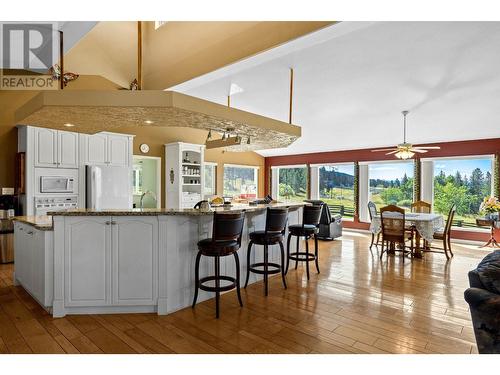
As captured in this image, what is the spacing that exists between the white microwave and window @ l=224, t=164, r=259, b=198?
14.8 feet

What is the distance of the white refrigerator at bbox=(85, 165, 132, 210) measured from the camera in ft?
17.8

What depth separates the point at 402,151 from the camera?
5.37 m

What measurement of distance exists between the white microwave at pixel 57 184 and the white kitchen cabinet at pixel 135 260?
2.94 meters

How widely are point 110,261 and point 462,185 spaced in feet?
24.6

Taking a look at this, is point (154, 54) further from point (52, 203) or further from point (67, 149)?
point (52, 203)

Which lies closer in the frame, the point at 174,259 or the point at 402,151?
the point at 174,259

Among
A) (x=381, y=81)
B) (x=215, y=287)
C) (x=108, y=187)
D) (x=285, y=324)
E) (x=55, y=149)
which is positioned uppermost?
(x=381, y=81)

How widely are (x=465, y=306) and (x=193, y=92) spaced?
16.9 ft

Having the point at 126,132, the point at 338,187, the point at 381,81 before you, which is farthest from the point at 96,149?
the point at 338,187

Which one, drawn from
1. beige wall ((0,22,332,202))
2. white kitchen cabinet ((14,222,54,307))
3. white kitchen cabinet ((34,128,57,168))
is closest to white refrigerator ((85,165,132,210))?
white kitchen cabinet ((34,128,57,168))

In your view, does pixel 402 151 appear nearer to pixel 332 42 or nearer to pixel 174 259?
pixel 332 42

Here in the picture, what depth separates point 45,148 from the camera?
502 cm

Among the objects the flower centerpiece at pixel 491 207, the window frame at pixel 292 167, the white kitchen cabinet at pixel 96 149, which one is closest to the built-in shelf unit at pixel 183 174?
the white kitchen cabinet at pixel 96 149
